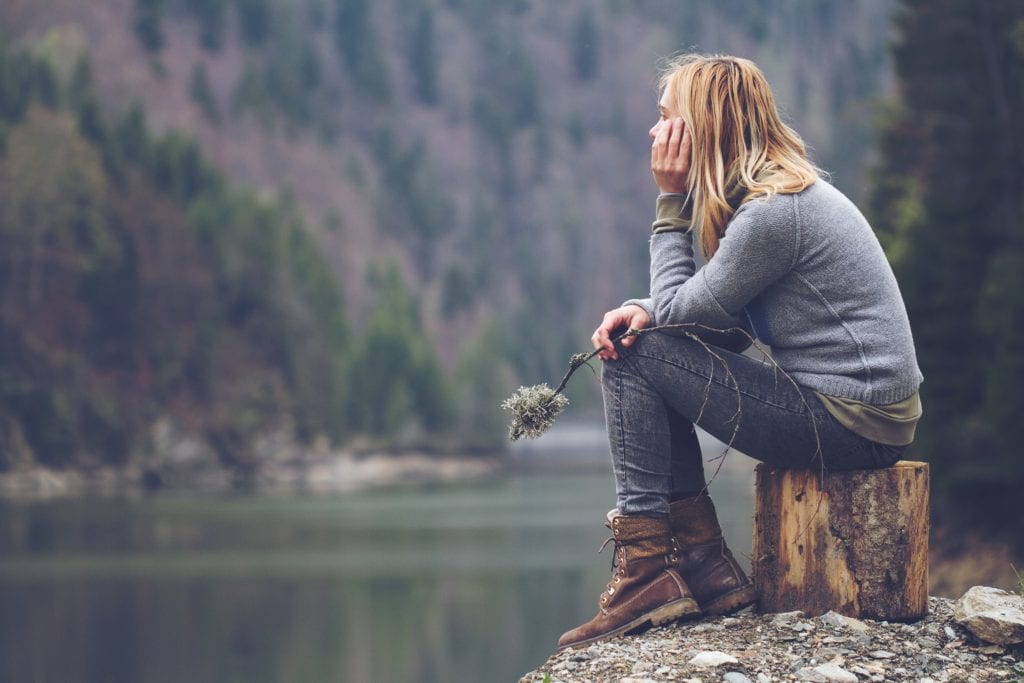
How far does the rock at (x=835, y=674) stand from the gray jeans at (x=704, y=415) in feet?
2.46

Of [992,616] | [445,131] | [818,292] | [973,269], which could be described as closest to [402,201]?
[445,131]

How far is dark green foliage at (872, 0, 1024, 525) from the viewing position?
1791 centimetres

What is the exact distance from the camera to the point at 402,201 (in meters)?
132

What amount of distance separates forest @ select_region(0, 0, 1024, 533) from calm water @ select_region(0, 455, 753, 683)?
6.11 m

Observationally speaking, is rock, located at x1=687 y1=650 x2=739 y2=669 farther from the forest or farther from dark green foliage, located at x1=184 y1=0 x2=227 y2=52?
dark green foliage, located at x1=184 y1=0 x2=227 y2=52

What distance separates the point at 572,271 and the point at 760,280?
132421mm

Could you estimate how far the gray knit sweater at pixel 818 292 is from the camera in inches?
207

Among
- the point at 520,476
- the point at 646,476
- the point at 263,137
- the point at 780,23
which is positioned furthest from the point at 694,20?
the point at 646,476

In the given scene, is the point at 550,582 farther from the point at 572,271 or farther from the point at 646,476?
the point at 572,271

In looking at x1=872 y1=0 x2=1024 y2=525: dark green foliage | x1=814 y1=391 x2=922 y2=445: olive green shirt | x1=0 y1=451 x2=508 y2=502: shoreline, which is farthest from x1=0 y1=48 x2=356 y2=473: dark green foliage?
x1=814 y1=391 x2=922 y2=445: olive green shirt

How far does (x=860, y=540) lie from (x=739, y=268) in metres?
1.13

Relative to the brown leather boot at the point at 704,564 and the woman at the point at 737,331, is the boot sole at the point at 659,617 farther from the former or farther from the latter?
the brown leather boot at the point at 704,564

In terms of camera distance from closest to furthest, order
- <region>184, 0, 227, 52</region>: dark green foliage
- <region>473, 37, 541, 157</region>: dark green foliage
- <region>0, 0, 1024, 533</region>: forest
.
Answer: <region>0, 0, 1024, 533</region>: forest
<region>184, 0, 227, 52</region>: dark green foliage
<region>473, 37, 541, 157</region>: dark green foliage

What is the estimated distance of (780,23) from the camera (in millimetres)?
157125
